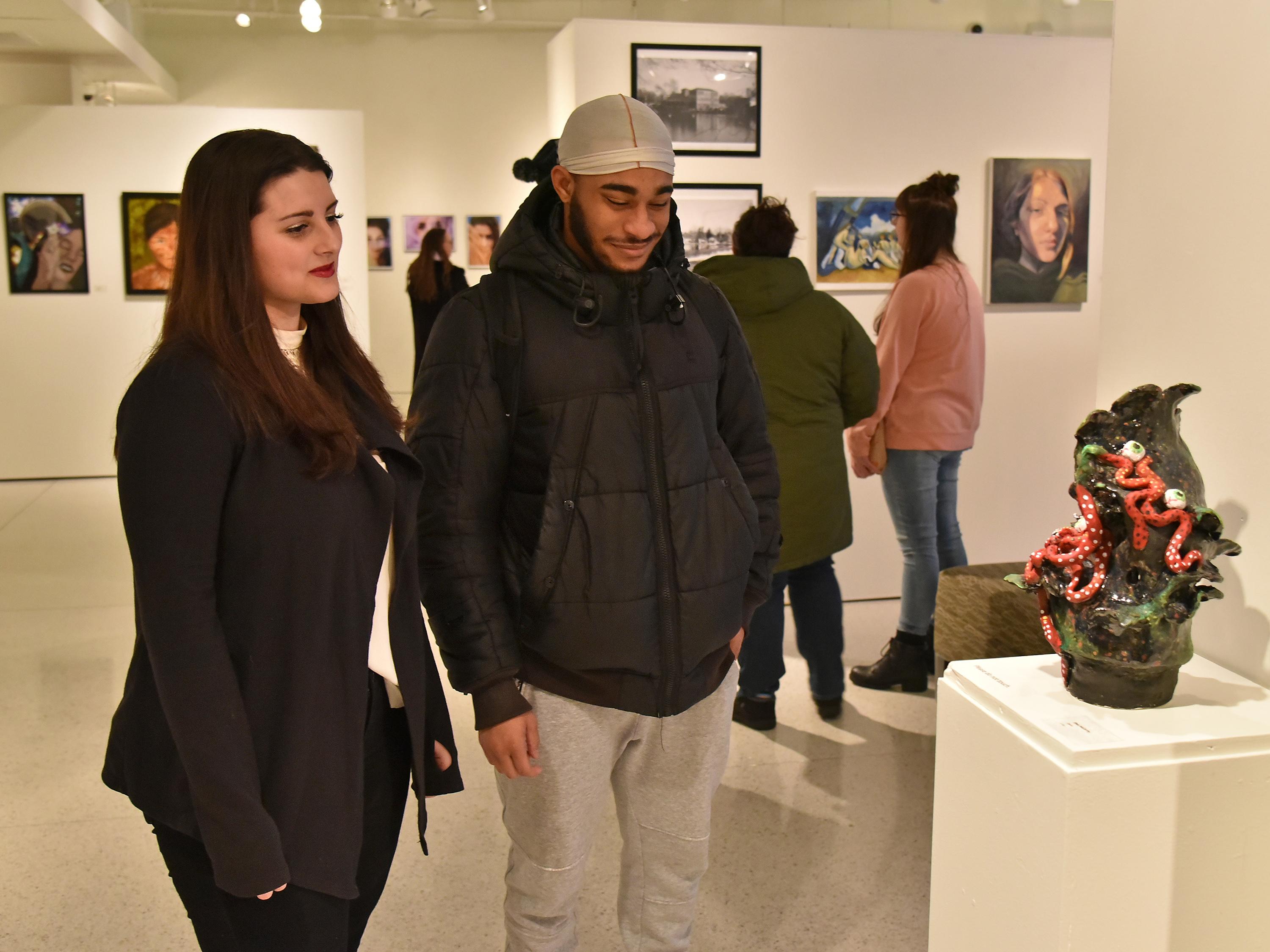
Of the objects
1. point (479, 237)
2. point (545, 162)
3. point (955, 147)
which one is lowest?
point (545, 162)

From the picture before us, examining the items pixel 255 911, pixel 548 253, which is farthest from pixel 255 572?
pixel 548 253

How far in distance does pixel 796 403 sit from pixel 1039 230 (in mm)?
2656

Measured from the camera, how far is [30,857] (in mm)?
3197

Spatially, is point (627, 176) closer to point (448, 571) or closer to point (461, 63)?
point (448, 571)

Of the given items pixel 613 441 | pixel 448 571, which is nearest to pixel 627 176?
pixel 613 441

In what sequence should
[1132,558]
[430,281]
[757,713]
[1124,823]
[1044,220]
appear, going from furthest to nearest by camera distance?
[430,281]
[1044,220]
[757,713]
[1132,558]
[1124,823]

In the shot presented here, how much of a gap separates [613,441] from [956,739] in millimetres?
718

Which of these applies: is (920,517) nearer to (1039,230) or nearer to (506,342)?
(1039,230)

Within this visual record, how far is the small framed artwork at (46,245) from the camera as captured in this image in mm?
9539

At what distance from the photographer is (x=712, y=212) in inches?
213

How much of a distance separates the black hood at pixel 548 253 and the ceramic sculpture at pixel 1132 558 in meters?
0.73

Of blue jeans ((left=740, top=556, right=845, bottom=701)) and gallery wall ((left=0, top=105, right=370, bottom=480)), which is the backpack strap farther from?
gallery wall ((left=0, top=105, right=370, bottom=480))

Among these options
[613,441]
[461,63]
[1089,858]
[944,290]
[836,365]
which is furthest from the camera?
[461,63]

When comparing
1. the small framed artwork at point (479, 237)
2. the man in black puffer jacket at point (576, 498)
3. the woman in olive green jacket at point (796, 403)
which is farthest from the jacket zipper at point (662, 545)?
the small framed artwork at point (479, 237)
